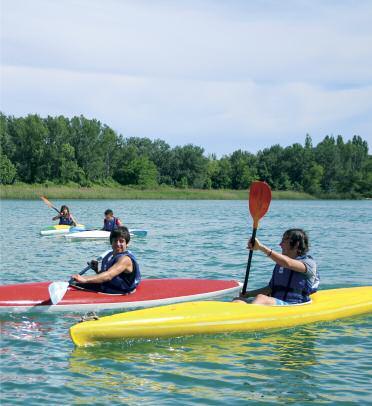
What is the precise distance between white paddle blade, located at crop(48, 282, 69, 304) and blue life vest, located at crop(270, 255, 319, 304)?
229 cm

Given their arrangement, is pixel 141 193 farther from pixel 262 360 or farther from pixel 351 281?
pixel 262 360

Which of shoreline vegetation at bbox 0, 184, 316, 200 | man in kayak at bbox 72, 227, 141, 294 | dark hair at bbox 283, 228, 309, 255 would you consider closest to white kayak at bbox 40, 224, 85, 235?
man in kayak at bbox 72, 227, 141, 294

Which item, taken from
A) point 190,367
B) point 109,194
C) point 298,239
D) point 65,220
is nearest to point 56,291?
point 190,367

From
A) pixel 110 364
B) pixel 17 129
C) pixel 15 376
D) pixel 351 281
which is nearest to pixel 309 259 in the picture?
pixel 110 364

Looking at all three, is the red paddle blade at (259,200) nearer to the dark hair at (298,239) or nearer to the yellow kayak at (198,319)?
the dark hair at (298,239)

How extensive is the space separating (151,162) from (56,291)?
69988 mm

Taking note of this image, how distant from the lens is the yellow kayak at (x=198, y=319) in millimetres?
5766

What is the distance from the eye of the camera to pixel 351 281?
34.6 ft

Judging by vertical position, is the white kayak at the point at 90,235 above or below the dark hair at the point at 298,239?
below

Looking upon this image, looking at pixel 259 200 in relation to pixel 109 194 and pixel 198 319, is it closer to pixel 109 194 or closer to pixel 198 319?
pixel 198 319

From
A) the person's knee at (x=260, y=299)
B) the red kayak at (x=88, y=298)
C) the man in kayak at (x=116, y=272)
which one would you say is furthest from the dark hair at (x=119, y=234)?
the person's knee at (x=260, y=299)

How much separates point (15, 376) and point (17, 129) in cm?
6259

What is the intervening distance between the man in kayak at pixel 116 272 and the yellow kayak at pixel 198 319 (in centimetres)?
89

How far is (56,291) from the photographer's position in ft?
22.8
